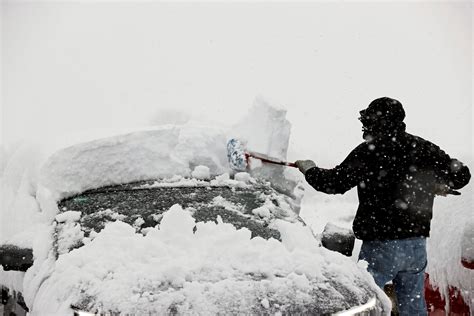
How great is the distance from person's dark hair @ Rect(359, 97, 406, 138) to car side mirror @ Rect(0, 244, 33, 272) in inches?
89.8

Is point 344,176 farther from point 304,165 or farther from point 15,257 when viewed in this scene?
point 15,257

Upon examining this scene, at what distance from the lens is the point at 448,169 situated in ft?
10.4

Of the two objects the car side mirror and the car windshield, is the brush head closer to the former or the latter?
the car windshield

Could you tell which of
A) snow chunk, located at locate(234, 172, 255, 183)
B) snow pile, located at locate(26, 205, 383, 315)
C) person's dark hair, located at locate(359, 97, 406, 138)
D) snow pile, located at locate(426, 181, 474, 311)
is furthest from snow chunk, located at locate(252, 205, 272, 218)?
snow pile, located at locate(426, 181, 474, 311)

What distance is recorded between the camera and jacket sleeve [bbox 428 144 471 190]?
3.15 meters

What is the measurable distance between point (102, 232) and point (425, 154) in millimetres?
2100

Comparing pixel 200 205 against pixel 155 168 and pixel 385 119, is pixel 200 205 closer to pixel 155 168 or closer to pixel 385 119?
pixel 155 168

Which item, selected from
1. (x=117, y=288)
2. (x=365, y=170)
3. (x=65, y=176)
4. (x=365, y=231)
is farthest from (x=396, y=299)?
(x=65, y=176)

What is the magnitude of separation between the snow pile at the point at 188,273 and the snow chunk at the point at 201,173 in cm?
106

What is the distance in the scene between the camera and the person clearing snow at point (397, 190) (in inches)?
123

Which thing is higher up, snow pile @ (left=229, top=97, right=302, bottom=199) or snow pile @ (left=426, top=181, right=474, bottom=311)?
snow pile @ (left=229, top=97, right=302, bottom=199)

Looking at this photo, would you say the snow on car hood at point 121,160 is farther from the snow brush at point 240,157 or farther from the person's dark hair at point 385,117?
→ the person's dark hair at point 385,117

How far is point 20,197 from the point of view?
12.0ft

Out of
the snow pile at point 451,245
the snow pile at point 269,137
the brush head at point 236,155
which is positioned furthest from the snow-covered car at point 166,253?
the snow pile at point 451,245
